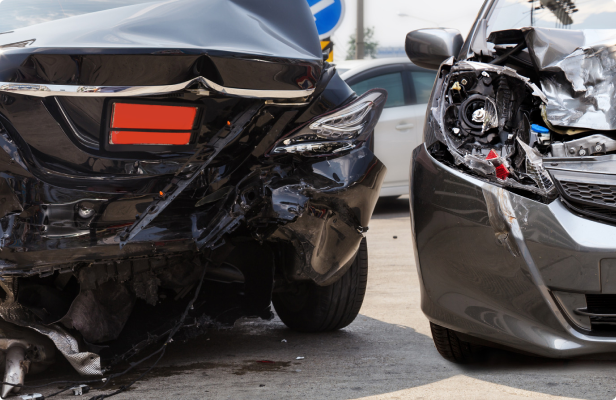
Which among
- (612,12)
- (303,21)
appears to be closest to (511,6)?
(612,12)

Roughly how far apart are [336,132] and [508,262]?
0.80 meters

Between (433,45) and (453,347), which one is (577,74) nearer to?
(433,45)

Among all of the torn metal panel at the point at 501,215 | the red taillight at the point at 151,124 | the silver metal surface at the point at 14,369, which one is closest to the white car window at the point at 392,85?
the red taillight at the point at 151,124

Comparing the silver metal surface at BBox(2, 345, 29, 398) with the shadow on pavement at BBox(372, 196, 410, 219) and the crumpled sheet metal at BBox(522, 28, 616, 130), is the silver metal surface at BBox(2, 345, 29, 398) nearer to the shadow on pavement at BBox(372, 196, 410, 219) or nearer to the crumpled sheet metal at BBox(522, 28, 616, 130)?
the crumpled sheet metal at BBox(522, 28, 616, 130)

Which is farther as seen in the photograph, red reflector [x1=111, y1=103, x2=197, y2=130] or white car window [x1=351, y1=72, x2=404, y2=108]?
white car window [x1=351, y1=72, x2=404, y2=108]

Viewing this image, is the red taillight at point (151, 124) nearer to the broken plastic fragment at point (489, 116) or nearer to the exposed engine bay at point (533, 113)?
the exposed engine bay at point (533, 113)

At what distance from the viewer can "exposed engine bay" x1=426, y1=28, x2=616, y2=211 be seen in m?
2.24

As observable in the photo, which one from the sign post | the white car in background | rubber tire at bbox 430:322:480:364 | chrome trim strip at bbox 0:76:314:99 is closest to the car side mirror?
chrome trim strip at bbox 0:76:314:99

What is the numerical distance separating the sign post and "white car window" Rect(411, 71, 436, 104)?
1799 mm

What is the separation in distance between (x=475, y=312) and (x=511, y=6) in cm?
137

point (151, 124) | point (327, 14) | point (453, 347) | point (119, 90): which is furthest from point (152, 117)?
point (327, 14)

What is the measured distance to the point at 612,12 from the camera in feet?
9.39

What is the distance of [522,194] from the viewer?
2227 millimetres

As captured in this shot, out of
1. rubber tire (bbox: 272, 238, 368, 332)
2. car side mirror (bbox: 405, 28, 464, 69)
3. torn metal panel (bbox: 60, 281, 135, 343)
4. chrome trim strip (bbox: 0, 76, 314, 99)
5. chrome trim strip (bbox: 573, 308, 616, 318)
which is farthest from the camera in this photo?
rubber tire (bbox: 272, 238, 368, 332)
